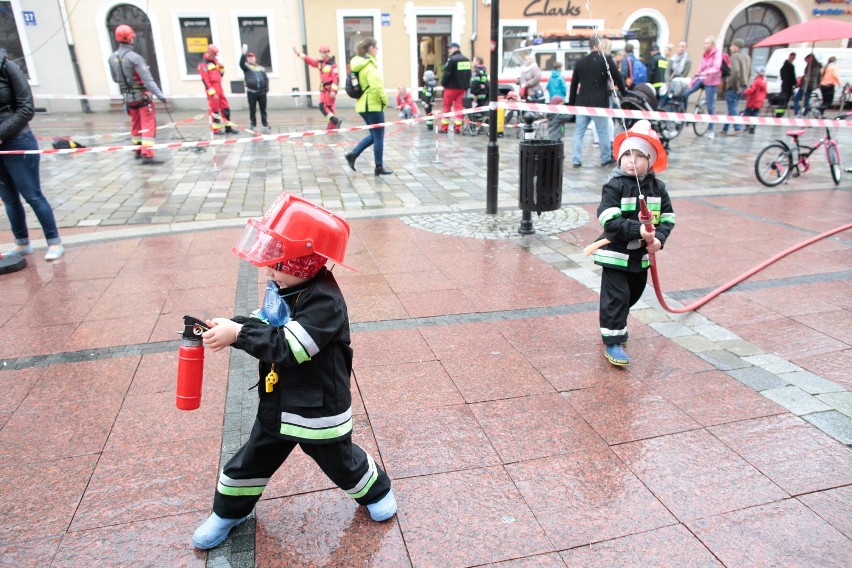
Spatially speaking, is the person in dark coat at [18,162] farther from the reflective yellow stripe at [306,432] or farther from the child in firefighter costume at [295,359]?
the reflective yellow stripe at [306,432]

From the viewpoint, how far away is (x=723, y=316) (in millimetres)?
4449

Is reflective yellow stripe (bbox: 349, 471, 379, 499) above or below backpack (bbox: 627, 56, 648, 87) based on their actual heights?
below

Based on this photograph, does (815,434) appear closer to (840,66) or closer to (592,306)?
(592,306)

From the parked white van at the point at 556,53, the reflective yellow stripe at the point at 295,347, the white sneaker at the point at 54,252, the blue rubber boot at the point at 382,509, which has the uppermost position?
the parked white van at the point at 556,53

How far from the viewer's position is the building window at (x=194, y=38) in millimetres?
20703

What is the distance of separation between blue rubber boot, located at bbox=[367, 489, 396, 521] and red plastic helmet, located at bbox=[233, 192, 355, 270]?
104 centimetres

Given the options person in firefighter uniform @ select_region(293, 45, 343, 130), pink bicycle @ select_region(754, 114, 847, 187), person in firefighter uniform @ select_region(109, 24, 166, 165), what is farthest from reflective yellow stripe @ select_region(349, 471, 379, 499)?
person in firefighter uniform @ select_region(293, 45, 343, 130)

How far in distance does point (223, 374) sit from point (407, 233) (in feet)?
10.8

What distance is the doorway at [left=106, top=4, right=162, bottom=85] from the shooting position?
20.3 m

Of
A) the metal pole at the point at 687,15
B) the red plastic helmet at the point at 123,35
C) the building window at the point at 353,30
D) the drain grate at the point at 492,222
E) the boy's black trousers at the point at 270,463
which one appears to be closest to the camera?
the boy's black trousers at the point at 270,463

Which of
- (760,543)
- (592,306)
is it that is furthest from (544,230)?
(760,543)

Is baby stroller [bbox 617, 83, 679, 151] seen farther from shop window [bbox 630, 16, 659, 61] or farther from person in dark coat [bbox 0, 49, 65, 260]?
shop window [bbox 630, 16, 659, 61]

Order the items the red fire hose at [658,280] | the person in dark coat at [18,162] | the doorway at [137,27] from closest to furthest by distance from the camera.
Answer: the red fire hose at [658,280] < the person in dark coat at [18,162] < the doorway at [137,27]

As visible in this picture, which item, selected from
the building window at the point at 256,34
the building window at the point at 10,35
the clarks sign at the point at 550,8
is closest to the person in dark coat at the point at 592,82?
the clarks sign at the point at 550,8
